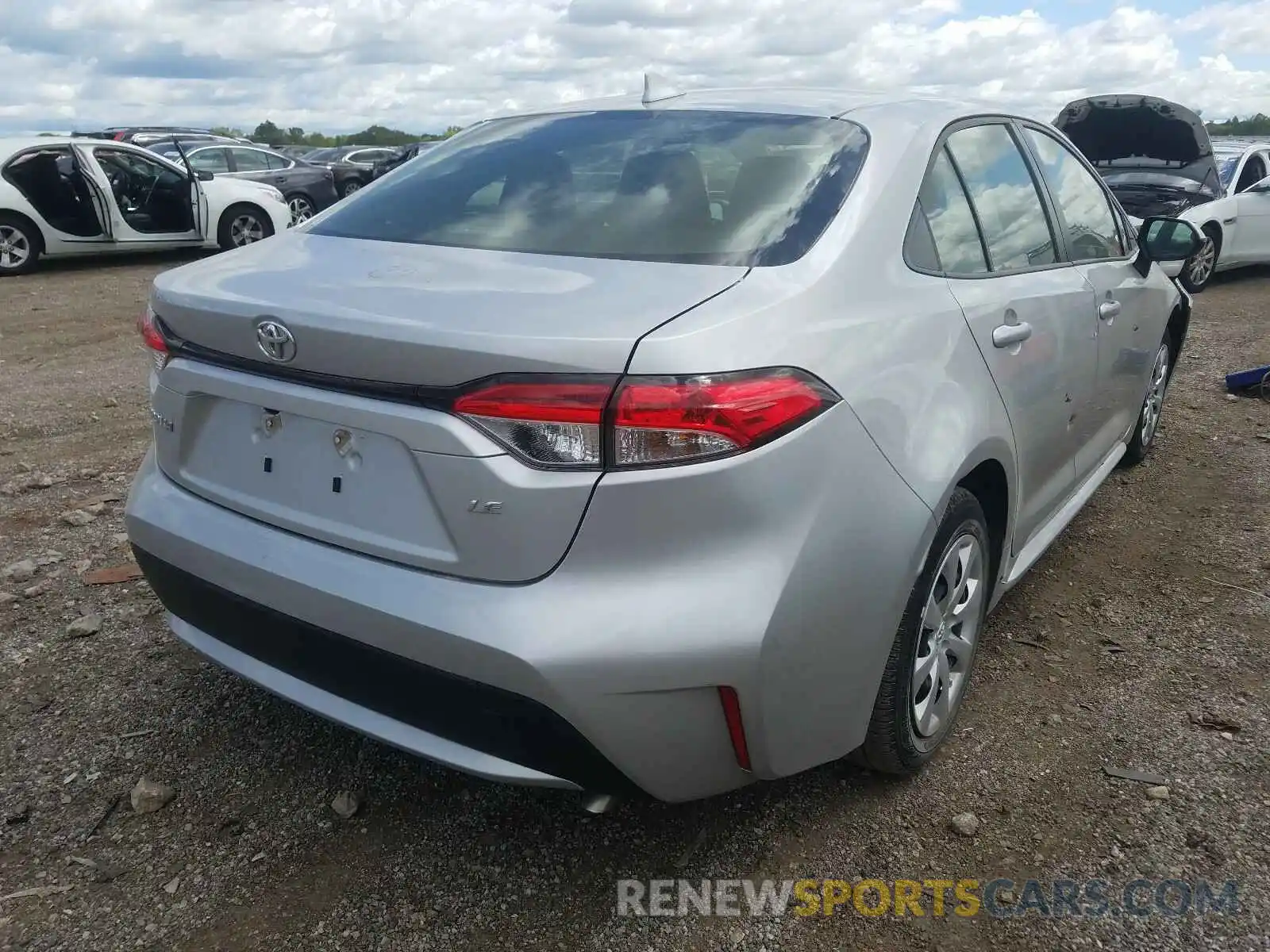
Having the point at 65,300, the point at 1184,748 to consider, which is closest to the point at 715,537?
the point at 1184,748

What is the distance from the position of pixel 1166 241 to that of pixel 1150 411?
45.4 inches

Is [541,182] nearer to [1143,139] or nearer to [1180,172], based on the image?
[1180,172]

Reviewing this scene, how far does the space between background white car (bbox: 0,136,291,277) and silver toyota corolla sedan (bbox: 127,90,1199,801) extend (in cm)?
950

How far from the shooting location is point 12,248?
11.1 m

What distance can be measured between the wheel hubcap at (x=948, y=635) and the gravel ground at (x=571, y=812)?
173 millimetres

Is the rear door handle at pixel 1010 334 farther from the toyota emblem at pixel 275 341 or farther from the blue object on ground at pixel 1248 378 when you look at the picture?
the blue object on ground at pixel 1248 378

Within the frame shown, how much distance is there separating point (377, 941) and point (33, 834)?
92 cm

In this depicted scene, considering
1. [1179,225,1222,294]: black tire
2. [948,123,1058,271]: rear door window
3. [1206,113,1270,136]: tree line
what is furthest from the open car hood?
[1206,113,1270,136]: tree line

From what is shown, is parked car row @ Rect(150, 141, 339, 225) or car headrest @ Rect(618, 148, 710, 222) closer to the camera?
car headrest @ Rect(618, 148, 710, 222)

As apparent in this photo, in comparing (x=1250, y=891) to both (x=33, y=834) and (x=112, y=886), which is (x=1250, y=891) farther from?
(x=33, y=834)

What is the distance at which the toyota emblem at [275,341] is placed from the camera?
Answer: 195 centimetres

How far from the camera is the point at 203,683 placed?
116 inches

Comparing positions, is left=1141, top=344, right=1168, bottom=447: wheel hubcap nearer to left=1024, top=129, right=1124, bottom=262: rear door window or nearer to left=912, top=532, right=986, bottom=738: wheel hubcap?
left=1024, top=129, right=1124, bottom=262: rear door window

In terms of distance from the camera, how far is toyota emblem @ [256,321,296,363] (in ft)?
6.39
